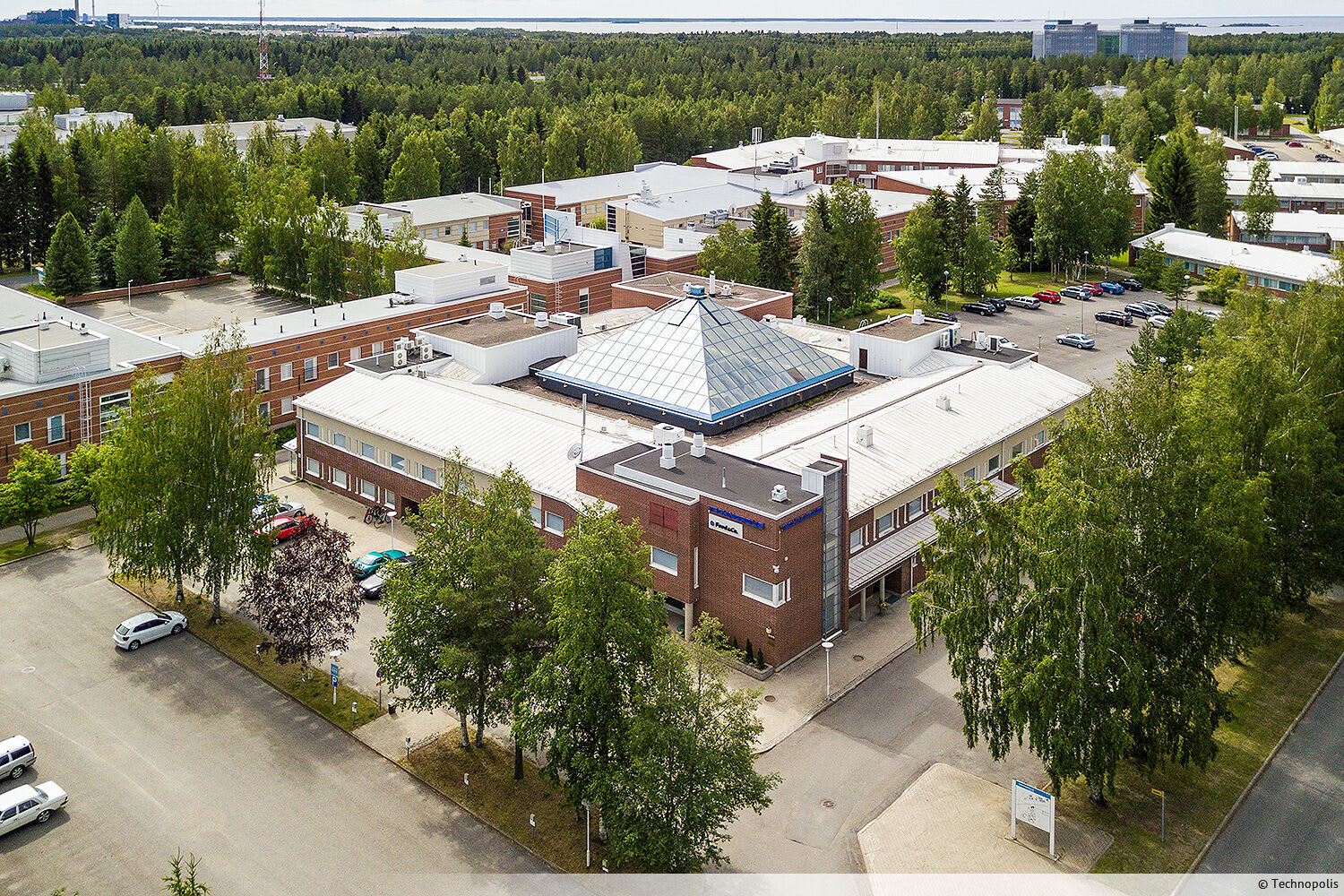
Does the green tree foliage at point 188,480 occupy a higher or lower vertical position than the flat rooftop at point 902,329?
lower

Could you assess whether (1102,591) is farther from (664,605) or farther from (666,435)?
(666,435)

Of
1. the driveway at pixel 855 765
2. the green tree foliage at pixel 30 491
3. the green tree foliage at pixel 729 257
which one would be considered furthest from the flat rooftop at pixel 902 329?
the green tree foliage at pixel 30 491

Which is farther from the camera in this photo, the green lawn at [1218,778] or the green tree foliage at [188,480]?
the green tree foliage at [188,480]

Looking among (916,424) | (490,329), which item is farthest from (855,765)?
(490,329)

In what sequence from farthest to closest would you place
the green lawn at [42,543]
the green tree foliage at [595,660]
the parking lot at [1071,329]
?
the parking lot at [1071,329], the green lawn at [42,543], the green tree foliage at [595,660]

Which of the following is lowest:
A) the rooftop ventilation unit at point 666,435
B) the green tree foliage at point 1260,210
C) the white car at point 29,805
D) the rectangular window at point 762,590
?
the white car at point 29,805

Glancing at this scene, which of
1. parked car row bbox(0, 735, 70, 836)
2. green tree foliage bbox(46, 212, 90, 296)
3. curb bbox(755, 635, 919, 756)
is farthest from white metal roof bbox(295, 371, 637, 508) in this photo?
green tree foliage bbox(46, 212, 90, 296)

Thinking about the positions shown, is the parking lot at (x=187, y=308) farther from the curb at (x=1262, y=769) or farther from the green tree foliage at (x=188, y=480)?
the curb at (x=1262, y=769)
